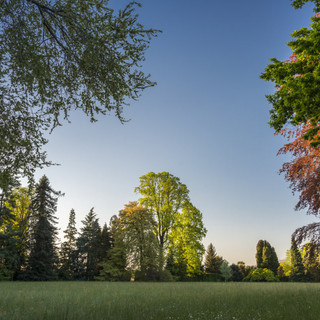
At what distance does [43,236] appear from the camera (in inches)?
1249

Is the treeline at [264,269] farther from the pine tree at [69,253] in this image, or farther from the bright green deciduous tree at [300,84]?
the bright green deciduous tree at [300,84]

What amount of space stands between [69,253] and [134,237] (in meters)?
18.8

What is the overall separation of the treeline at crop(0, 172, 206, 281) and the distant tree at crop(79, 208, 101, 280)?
7.19 meters

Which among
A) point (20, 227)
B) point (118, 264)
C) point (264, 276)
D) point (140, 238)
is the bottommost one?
point (264, 276)

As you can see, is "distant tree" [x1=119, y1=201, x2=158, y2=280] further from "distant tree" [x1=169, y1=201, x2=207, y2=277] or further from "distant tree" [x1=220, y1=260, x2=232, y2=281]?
"distant tree" [x1=220, y1=260, x2=232, y2=281]

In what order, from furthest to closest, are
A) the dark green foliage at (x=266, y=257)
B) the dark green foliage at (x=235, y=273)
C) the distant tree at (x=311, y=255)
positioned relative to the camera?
the dark green foliage at (x=266, y=257) < the dark green foliage at (x=235, y=273) < the distant tree at (x=311, y=255)

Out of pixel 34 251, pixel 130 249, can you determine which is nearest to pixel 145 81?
pixel 130 249

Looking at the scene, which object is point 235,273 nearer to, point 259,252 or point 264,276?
point 264,276

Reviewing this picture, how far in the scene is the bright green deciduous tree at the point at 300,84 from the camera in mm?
6898

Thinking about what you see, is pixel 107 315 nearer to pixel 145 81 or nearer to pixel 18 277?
pixel 145 81

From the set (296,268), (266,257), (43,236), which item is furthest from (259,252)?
(43,236)

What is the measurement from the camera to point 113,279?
1155 inches

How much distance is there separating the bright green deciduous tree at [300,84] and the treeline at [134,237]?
22817 millimetres

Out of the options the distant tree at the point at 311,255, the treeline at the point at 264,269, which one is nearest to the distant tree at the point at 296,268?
the treeline at the point at 264,269
